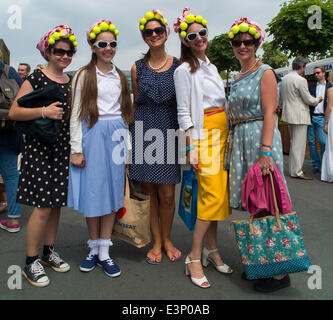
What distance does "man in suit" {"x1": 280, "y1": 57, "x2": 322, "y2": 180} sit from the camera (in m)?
6.09

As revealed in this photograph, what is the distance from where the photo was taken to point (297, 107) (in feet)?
20.2

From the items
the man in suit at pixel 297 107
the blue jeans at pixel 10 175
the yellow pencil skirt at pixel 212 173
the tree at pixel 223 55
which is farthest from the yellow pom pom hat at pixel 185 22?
the tree at pixel 223 55

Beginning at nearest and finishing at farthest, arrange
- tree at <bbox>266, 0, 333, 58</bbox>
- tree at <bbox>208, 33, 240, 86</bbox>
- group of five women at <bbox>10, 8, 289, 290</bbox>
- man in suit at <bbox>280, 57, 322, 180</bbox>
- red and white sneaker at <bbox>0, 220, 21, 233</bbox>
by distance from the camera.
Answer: group of five women at <bbox>10, 8, 289, 290</bbox> → red and white sneaker at <bbox>0, 220, 21, 233</bbox> → man in suit at <bbox>280, 57, 322, 180</bbox> → tree at <bbox>266, 0, 333, 58</bbox> → tree at <bbox>208, 33, 240, 86</bbox>

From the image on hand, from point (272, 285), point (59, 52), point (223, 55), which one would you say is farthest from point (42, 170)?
point (223, 55)

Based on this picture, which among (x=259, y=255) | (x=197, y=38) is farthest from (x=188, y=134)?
(x=259, y=255)

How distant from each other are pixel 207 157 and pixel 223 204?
38 centimetres

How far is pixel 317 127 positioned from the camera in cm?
664

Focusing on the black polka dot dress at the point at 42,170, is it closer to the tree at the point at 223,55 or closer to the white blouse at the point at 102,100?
the white blouse at the point at 102,100

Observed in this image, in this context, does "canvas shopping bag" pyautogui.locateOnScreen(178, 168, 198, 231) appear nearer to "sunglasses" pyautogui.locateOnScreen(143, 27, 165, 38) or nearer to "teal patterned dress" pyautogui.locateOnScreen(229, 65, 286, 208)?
"teal patterned dress" pyautogui.locateOnScreen(229, 65, 286, 208)

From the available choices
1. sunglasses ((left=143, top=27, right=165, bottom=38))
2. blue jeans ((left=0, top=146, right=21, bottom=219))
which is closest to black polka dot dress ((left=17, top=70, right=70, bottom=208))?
sunglasses ((left=143, top=27, right=165, bottom=38))

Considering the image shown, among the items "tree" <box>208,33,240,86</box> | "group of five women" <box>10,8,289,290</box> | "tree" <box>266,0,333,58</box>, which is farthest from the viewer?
"tree" <box>208,33,240,86</box>

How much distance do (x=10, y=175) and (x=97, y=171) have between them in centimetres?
157

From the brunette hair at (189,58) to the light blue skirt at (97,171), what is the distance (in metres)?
0.72
